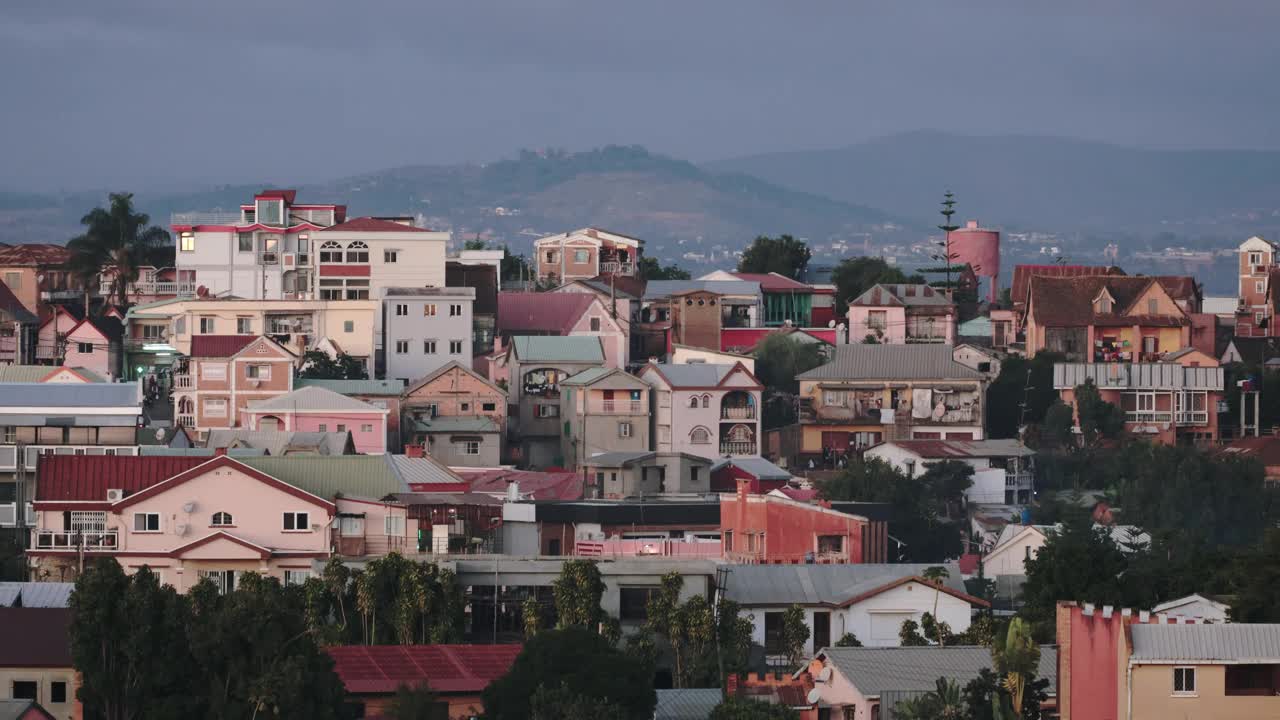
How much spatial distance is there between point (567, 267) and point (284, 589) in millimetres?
72747

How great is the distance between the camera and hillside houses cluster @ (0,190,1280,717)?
51500mm

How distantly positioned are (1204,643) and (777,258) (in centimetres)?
8217

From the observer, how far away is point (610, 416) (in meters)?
83.5

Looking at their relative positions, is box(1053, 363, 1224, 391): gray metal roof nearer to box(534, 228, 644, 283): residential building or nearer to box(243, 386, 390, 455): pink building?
box(243, 386, 390, 455): pink building

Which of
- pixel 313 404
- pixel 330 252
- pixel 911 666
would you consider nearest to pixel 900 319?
pixel 330 252

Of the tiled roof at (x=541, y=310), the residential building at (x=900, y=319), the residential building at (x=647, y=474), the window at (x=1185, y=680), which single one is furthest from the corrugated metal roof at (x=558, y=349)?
the window at (x=1185, y=680)

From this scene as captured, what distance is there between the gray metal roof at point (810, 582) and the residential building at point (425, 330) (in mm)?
37886

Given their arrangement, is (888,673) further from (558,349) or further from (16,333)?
(16,333)

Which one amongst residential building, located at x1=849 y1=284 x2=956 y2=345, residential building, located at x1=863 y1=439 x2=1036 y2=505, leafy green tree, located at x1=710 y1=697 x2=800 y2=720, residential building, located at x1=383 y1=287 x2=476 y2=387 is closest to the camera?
leafy green tree, located at x1=710 y1=697 x2=800 y2=720

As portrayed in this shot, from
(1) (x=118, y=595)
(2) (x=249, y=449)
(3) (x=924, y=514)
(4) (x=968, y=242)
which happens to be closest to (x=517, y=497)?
(2) (x=249, y=449)

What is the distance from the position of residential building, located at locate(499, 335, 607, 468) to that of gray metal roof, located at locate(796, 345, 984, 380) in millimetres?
7407

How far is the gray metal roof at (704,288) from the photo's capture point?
103125 mm

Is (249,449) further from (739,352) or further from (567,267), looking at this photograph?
(567,267)

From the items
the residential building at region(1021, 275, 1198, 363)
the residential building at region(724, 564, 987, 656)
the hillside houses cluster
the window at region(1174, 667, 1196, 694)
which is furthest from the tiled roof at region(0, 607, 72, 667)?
the residential building at region(1021, 275, 1198, 363)
